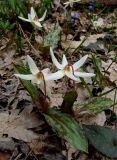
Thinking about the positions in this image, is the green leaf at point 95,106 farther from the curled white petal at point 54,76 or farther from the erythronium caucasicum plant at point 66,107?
the curled white petal at point 54,76

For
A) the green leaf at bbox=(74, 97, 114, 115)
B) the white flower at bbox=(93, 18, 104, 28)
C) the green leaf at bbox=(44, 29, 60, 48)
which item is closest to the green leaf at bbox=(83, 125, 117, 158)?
the green leaf at bbox=(74, 97, 114, 115)

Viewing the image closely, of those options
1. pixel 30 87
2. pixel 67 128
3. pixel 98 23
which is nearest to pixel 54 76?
pixel 30 87

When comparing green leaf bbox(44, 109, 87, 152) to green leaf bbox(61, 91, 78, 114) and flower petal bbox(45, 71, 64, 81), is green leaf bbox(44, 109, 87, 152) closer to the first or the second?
green leaf bbox(61, 91, 78, 114)

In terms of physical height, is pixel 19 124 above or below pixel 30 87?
below

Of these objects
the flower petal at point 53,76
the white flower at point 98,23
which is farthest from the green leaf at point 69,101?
the white flower at point 98,23

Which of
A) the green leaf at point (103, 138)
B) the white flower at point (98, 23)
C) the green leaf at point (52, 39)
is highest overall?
the white flower at point (98, 23)

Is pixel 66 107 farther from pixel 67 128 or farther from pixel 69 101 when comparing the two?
pixel 67 128

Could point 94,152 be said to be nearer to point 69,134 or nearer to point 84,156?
point 84,156
